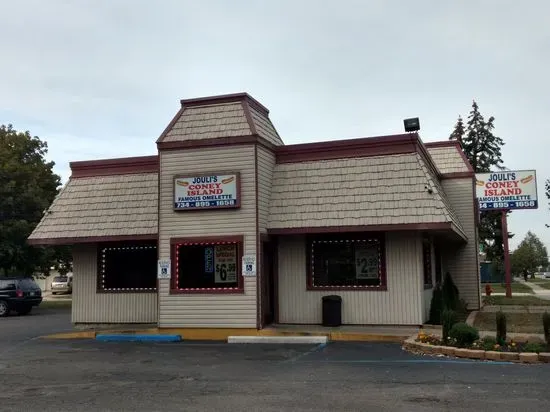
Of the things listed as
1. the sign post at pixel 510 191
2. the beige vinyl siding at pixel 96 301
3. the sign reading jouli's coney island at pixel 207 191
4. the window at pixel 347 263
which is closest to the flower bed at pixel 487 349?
the window at pixel 347 263

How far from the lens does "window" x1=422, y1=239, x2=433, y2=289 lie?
1722 centimetres

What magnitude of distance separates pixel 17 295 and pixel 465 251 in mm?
19560

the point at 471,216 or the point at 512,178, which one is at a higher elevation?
the point at 512,178

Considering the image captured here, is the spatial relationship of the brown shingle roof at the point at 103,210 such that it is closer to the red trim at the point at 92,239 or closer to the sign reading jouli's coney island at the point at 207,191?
the red trim at the point at 92,239

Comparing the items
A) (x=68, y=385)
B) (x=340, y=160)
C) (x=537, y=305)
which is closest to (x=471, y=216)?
(x=537, y=305)

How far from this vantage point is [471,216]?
72.9 ft

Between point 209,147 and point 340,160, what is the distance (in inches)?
142

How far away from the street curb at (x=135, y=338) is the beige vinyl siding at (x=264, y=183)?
3580mm

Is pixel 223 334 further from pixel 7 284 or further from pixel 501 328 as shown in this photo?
pixel 7 284

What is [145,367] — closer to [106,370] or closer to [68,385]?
[106,370]

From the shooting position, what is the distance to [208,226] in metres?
16.0

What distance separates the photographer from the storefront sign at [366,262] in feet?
52.5

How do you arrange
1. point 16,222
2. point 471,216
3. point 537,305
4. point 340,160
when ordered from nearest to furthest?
point 340,160 → point 471,216 → point 537,305 → point 16,222

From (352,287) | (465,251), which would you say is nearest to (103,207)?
(352,287)
